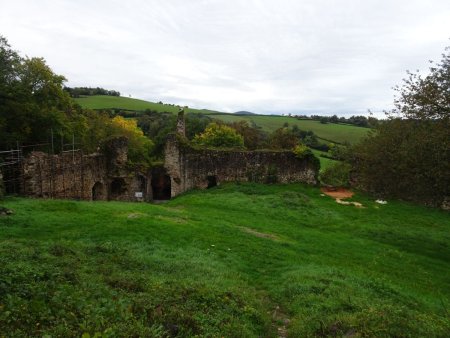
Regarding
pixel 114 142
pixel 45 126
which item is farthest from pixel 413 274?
pixel 45 126

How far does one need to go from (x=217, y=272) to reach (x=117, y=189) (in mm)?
23033

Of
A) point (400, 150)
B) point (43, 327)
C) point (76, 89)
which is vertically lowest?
point (43, 327)

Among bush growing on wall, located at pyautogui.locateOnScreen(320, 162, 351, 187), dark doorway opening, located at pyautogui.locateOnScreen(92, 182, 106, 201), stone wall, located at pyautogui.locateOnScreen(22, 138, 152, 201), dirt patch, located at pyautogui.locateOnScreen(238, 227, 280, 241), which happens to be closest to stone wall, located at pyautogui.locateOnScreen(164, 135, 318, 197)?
bush growing on wall, located at pyautogui.locateOnScreen(320, 162, 351, 187)

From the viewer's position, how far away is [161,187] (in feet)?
128

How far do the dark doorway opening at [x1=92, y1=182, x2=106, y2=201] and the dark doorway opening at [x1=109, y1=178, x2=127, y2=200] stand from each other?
1.10m

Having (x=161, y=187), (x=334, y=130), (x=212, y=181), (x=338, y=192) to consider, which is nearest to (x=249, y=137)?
(x=334, y=130)

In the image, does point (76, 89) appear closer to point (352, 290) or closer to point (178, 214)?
point (178, 214)

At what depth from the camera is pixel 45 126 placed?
32.1 m

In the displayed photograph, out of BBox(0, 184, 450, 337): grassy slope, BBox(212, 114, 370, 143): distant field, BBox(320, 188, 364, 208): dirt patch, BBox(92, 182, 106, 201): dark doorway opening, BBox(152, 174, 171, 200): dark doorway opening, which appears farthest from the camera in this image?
BBox(212, 114, 370, 143): distant field

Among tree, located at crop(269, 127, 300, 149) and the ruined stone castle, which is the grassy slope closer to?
the ruined stone castle

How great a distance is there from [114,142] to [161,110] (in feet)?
237

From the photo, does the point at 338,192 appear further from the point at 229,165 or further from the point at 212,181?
the point at 212,181

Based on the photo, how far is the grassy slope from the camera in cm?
794

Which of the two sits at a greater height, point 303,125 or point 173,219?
point 303,125
